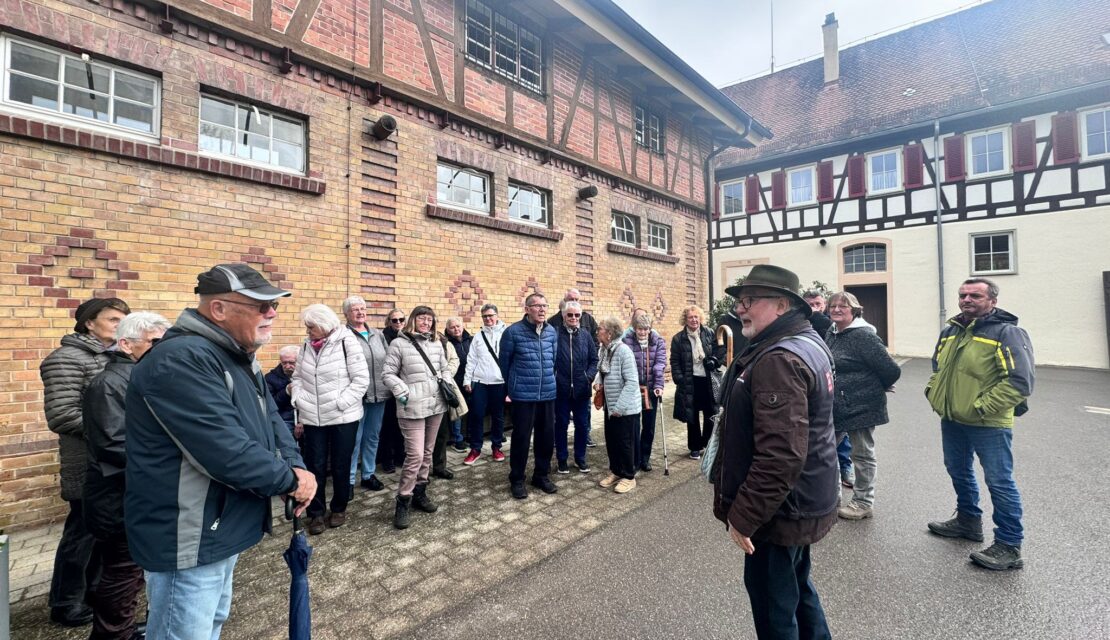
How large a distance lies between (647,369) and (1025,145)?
16004 mm

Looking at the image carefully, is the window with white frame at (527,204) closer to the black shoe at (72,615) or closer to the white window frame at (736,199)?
the black shoe at (72,615)

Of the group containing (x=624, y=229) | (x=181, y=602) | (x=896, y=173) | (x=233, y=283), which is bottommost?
(x=181, y=602)

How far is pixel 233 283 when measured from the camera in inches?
69.8

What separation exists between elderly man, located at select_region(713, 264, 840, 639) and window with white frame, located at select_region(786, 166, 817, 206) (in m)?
17.8

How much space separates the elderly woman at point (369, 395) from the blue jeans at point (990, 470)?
4745mm

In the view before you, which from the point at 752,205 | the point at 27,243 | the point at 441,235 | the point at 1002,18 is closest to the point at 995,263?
the point at 752,205

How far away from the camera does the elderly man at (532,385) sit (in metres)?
4.46

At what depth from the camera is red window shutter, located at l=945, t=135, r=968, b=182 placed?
565 inches

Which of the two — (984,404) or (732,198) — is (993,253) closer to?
(732,198)

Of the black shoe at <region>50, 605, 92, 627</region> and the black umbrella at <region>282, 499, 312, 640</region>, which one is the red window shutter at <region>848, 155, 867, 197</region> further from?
the black shoe at <region>50, 605, 92, 627</region>

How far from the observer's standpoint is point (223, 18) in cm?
460

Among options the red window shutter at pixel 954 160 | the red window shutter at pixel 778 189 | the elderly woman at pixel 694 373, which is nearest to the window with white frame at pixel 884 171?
the red window shutter at pixel 954 160

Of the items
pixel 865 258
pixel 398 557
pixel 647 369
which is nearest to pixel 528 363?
pixel 647 369

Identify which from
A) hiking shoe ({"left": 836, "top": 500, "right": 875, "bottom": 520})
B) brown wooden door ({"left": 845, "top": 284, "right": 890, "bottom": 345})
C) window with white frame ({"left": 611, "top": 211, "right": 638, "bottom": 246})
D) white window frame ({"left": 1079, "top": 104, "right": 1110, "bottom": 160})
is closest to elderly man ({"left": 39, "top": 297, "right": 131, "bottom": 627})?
hiking shoe ({"left": 836, "top": 500, "right": 875, "bottom": 520})
